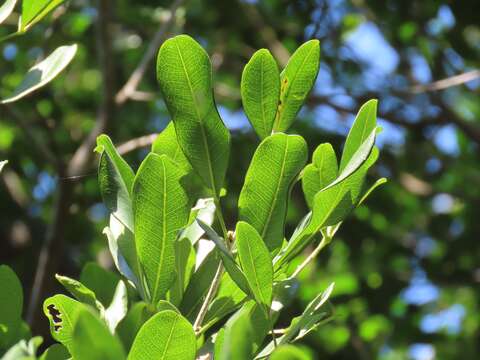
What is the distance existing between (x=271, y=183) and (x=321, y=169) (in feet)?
0.25

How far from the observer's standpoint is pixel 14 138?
10.2ft

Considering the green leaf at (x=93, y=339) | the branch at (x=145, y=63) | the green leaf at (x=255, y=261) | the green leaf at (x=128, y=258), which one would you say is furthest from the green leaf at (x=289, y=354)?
the branch at (x=145, y=63)

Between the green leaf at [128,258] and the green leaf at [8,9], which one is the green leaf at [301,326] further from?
the green leaf at [8,9]

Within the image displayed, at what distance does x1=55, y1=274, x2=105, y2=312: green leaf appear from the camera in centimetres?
85

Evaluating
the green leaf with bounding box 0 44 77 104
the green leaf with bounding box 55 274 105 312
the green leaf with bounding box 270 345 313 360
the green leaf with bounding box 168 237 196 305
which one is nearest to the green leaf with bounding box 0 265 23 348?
the green leaf with bounding box 55 274 105 312

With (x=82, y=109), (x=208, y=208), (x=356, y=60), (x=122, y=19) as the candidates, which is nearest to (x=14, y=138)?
(x=82, y=109)

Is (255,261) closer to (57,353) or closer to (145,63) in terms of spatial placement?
(57,353)

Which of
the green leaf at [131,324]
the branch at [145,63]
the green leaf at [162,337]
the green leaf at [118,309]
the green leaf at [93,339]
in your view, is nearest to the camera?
the green leaf at [93,339]

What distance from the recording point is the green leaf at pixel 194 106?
0.80 meters

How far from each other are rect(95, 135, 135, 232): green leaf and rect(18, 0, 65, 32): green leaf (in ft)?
0.78

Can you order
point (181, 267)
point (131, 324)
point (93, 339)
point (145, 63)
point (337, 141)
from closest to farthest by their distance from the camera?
point (93, 339), point (131, 324), point (181, 267), point (145, 63), point (337, 141)

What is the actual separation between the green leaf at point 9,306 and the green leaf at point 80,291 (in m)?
0.04

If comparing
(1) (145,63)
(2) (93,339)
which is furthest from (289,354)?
(1) (145,63)

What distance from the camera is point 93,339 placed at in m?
0.52
